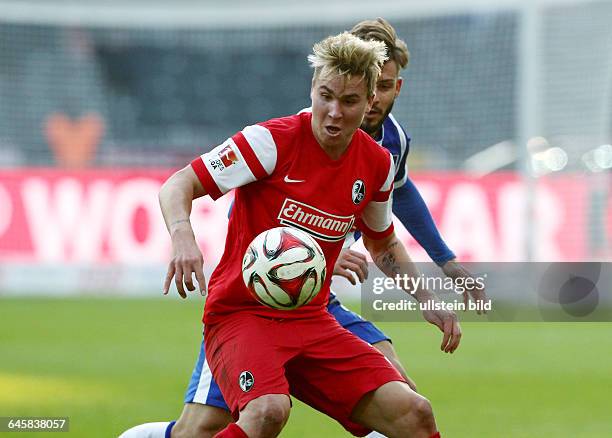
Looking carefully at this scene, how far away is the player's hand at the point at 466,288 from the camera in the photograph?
614cm

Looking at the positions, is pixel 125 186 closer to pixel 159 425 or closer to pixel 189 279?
pixel 159 425

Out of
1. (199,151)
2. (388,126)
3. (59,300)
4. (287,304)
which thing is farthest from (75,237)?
(287,304)

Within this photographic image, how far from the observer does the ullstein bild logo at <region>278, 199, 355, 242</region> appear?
5086 mm

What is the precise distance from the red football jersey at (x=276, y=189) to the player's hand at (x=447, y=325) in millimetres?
844

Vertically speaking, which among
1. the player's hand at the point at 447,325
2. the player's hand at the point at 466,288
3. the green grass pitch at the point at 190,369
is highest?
the player's hand at the point at 466,288

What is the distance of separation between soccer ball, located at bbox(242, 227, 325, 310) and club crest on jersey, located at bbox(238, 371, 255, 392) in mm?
325

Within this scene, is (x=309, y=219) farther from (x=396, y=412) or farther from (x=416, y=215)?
(x=416, y=215)

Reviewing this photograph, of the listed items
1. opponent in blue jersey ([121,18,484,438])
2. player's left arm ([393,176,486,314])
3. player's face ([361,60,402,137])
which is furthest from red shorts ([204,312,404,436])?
player's left arm ([393,176,486,314])

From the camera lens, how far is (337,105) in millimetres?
4973

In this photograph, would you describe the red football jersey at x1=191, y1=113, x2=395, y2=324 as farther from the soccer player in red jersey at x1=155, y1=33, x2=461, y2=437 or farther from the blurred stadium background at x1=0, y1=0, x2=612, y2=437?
the blurred stadium background at x1=0, y1=0, x2=612, y2=437

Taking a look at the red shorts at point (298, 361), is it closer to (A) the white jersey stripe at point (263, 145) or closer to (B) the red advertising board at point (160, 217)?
(A) the white jersey stripe at point (263, 145)

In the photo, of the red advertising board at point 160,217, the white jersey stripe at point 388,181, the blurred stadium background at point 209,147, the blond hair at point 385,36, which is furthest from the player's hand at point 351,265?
the red advertising board at point 160,217

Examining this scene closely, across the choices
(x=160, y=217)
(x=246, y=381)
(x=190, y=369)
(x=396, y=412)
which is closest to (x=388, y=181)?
(x=396, y=412)

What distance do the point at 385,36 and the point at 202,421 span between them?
2.31 metres
